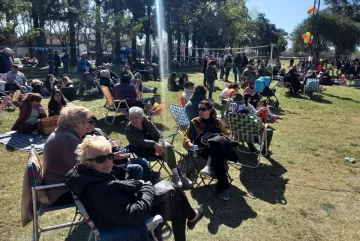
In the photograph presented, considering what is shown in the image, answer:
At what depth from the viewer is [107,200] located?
7.19ft

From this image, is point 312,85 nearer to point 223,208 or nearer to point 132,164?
point 223,208

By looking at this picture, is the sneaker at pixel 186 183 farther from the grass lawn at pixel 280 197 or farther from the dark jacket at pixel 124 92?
the dark jacket at pixel 124 92

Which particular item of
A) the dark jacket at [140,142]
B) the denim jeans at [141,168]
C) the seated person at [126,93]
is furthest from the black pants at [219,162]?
the seated person at [126,93]

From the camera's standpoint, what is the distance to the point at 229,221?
11.9 ft

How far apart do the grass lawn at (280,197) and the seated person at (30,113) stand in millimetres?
764

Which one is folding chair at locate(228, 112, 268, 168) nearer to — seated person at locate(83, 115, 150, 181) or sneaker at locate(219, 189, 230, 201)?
sneaker at locate(219, 189, 230, 201)

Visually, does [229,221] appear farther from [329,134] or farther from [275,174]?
[329,134]

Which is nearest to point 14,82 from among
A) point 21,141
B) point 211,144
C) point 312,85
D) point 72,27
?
point 21,141

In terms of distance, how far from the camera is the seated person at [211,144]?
163 inches

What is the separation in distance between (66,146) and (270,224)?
2.48 metres

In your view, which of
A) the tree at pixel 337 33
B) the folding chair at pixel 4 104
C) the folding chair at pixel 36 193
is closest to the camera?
the folding chair at pixel 36 193

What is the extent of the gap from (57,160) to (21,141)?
3.74 meters

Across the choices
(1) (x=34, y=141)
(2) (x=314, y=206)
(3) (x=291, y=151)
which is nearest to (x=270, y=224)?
(2) (x=314, y=206)

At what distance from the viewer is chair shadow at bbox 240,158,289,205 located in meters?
4.28
